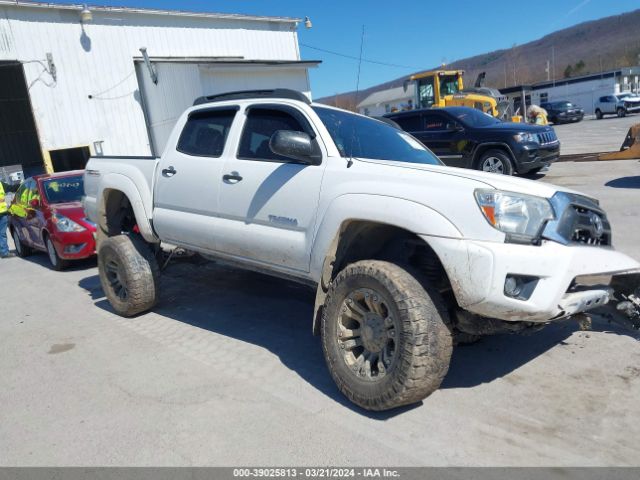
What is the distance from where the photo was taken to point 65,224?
8.28 m

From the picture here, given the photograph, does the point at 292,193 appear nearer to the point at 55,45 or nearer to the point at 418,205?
the point at 418,205

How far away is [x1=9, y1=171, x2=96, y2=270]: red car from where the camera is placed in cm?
821

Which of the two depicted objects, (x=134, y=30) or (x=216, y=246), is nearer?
(x=216, y=246)

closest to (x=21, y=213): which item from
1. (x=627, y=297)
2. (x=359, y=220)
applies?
(x=359, y=220)

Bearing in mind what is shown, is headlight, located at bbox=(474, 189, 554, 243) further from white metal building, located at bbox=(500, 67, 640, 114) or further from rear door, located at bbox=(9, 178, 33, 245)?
white metal building, located at bbox=(500, 67, 640, 114)

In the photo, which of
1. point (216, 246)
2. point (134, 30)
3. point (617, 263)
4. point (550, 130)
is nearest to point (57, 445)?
point (216, 246)

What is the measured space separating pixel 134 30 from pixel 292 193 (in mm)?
19328

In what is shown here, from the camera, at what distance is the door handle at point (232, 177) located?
427 cm

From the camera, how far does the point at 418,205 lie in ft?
10.3

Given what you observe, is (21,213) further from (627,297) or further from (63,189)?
(627,297)

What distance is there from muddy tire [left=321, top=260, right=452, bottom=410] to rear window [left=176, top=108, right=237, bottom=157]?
6.48ft

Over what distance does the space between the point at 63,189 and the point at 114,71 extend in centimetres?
1199

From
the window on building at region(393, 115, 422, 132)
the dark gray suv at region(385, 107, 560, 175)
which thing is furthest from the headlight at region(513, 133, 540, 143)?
the window on building at region(393, 115, 422, 132)

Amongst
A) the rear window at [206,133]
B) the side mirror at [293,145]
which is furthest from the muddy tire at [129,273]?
the side mirror at [293,145]
